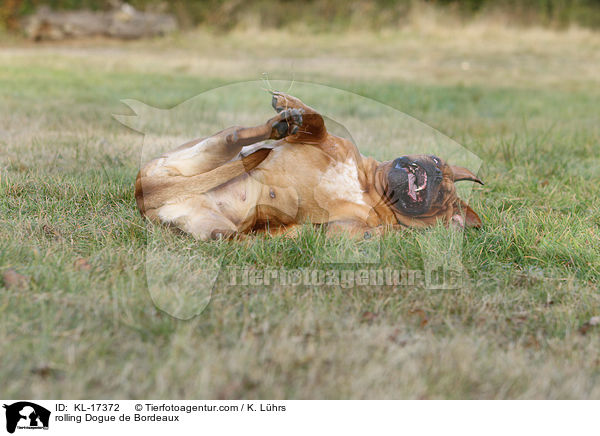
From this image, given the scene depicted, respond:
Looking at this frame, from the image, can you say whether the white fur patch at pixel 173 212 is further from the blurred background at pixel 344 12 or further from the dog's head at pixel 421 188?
the blurred background at pixel 344 12

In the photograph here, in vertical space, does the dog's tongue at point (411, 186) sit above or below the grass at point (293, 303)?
above

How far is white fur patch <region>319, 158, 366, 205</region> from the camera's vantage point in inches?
114

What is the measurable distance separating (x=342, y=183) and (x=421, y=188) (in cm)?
38

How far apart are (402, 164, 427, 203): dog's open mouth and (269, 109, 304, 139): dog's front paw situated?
22.3 inches

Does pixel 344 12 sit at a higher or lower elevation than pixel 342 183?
higher

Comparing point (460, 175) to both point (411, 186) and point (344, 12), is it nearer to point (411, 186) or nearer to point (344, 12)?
point (411, 186)

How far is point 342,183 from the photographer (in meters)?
2.93

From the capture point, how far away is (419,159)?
2938 mm

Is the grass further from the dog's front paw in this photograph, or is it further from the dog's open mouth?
the dog's front paw

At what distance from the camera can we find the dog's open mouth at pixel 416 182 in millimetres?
2855
